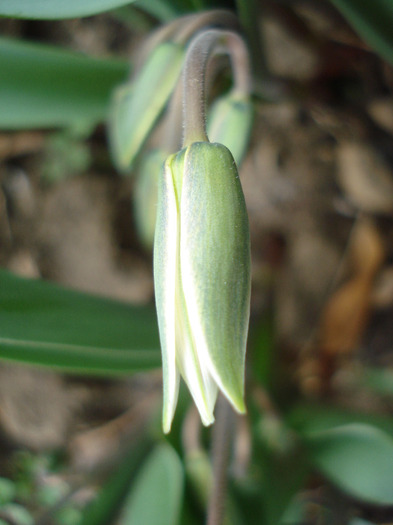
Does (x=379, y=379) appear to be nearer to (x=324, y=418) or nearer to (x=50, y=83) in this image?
(x=324, y=418)

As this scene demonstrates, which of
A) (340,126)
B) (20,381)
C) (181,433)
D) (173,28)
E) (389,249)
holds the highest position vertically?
(173,28)

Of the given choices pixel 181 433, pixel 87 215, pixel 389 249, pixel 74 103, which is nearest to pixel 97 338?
pixel 181 433

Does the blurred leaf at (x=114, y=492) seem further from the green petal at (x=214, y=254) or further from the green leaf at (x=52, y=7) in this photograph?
the green leaf at (x=52, y=7)

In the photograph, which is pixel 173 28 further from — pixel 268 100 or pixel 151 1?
pixel 268 100

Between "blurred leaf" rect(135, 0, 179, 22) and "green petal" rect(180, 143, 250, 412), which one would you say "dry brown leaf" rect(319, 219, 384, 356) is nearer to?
"blurred leaf" rect(135, 0, 179, 22)

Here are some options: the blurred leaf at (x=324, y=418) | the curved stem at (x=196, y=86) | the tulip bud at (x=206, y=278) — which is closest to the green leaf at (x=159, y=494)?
the blurred leaf at (x=324, y=418)
